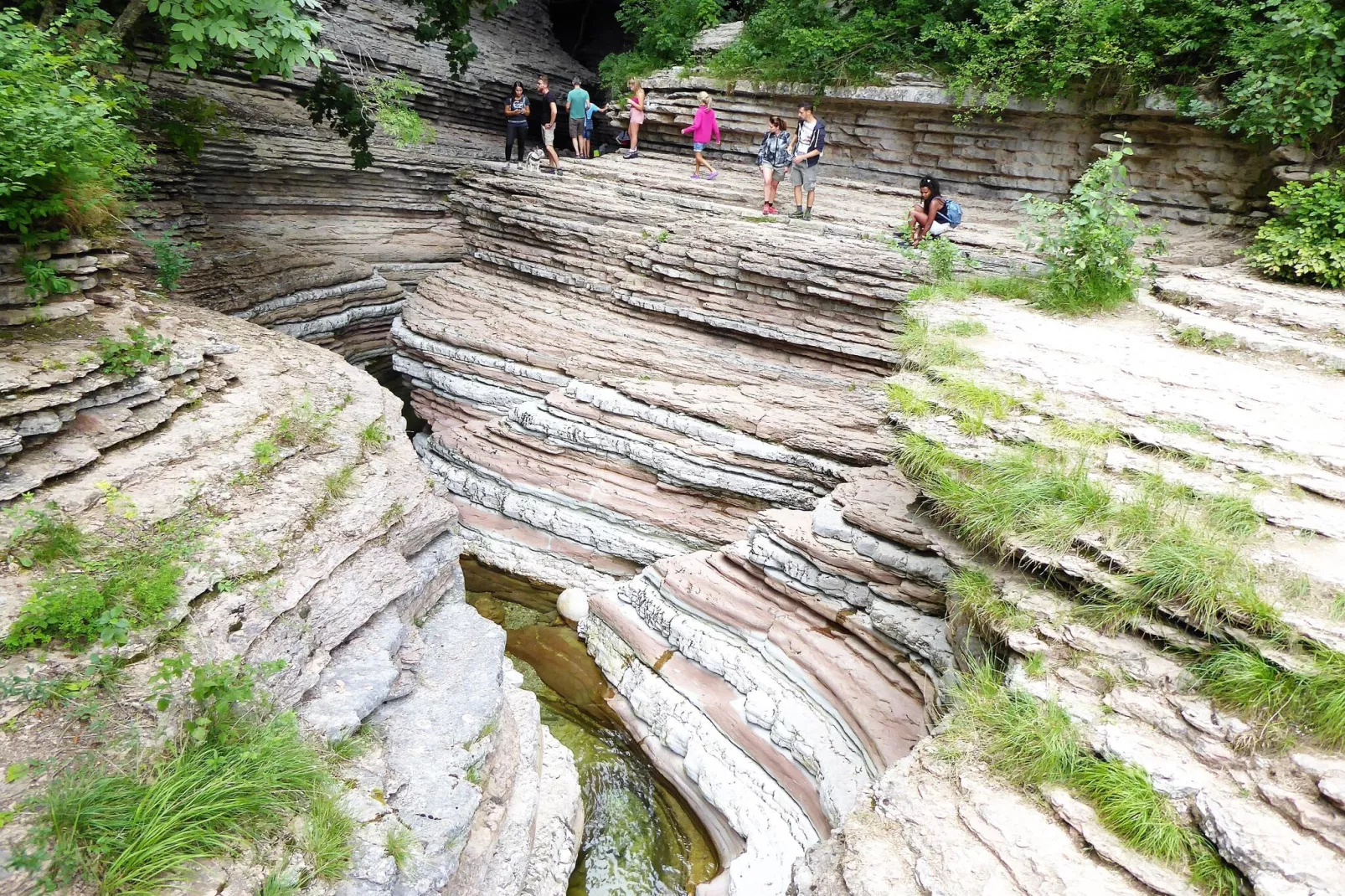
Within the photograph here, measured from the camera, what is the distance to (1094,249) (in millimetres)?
7840

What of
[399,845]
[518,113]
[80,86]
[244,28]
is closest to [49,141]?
[80,86]

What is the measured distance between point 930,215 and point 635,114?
7.63 m

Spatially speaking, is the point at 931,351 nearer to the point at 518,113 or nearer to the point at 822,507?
the point at 822,507

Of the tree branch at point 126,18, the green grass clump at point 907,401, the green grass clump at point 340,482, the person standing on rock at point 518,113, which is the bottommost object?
the green grass clump at point 340,482

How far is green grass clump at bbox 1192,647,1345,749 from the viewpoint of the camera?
3199 millimetres

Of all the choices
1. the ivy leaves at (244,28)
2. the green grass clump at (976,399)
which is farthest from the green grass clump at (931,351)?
the ivy leaves at (244,28)

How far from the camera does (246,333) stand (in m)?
8.52

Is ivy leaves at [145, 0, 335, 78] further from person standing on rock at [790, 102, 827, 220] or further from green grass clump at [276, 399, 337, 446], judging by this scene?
person standing on rock at [790, 102, 827, 220]

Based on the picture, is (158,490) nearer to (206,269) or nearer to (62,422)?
(62,422)

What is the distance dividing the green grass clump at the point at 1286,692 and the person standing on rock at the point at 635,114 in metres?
14.3

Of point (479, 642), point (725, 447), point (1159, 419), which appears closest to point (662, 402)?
point (725, 447)

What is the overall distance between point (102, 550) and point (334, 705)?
5.67 feet

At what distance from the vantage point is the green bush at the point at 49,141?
5172mm

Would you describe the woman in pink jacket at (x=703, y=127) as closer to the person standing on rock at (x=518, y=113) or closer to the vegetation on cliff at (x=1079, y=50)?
the vegetation on cliff at (x=1079, y=50)
